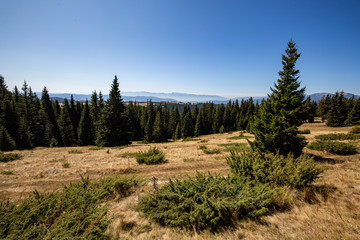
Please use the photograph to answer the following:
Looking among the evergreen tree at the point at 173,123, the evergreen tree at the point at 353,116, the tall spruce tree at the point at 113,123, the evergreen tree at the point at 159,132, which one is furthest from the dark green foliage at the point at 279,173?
the evergreen tree at the point at 173,123

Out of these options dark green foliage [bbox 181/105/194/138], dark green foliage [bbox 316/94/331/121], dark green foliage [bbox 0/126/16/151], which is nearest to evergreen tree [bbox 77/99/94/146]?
dark green foliage [bbox 0/126/16/151]

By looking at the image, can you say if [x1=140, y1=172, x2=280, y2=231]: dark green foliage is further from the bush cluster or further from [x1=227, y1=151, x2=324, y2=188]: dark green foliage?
[x1=227, y1=151, x2=324, y2=188]: dark green foliage

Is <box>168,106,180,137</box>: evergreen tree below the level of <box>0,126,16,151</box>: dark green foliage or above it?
below

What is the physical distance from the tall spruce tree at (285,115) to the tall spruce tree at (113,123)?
75.8 ft

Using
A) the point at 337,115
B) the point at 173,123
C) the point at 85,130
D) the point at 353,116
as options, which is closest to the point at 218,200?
the point at 85,130

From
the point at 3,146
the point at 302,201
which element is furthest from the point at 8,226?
the point at 3,146

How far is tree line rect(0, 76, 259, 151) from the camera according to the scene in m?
25.6

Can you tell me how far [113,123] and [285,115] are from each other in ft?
83.2

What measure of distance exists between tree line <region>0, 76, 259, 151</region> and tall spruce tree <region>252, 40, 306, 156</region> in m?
22.9

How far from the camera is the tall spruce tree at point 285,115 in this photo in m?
10.2

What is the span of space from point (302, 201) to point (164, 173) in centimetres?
725

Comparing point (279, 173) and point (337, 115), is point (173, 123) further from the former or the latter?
point (279, 173)

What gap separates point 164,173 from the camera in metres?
9.65

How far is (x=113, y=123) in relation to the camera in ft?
84.3
